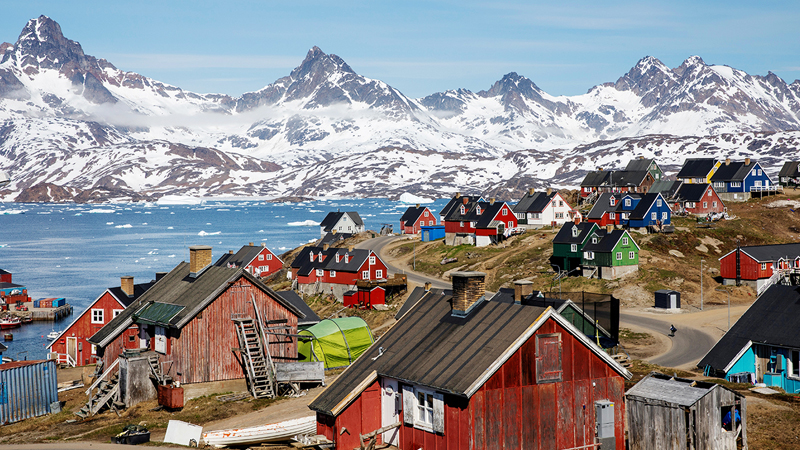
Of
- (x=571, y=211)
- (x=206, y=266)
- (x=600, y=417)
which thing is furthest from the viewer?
(x=571, y=211)

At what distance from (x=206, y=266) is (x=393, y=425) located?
19.7 m

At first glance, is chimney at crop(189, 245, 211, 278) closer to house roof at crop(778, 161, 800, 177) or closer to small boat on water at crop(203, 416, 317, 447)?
small boat on water at crop(203, 416, 317, 447)

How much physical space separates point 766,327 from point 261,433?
2579 cm

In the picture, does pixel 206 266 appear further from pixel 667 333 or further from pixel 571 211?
pixel 571 211

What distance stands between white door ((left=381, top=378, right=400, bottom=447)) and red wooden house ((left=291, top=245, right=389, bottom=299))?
172 feet

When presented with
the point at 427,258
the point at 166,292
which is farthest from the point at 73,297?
the point at 166,292

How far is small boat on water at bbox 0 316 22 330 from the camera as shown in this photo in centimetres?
8281

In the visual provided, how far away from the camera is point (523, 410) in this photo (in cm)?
2303

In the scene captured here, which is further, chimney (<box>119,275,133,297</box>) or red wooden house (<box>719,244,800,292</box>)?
red wooden house (<box>719,244,800,292</box>)

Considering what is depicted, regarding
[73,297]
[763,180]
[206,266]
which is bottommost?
[73,297]

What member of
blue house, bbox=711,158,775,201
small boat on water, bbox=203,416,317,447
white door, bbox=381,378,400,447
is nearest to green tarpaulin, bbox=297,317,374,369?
small boat on water, bbox=203,416,317,447

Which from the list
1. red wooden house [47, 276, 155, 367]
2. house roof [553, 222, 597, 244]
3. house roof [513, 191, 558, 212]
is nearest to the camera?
red wooden house [47, 276, 155, 367]

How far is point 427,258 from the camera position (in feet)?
324

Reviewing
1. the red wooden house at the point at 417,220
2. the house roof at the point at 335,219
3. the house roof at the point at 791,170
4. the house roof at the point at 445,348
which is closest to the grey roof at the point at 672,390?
the house roof at the point at 445,348
